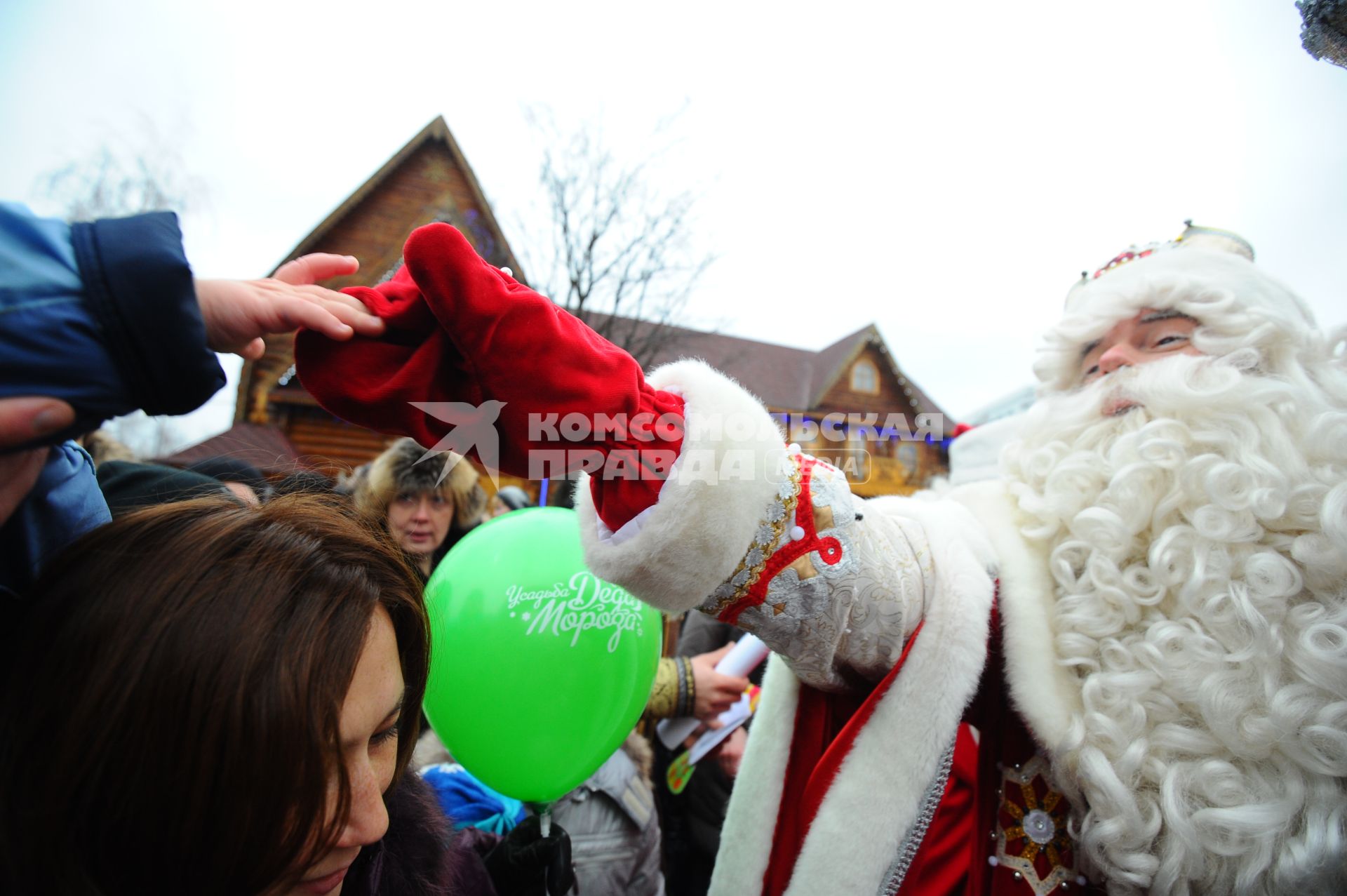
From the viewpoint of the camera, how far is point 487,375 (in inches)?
31.9

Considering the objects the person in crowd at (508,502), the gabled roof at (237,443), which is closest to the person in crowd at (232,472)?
the person in crowd at (508,502)

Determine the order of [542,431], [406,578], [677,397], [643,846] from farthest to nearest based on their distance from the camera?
[643,846] → [406,578] → [677,397] → [542,431]

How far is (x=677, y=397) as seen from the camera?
98 centimetres

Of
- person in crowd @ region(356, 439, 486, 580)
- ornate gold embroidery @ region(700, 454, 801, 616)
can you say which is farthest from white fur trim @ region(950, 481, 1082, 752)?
person in crowd @ region(356, 439, 486, 580)

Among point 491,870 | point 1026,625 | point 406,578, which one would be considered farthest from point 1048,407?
point 491,870

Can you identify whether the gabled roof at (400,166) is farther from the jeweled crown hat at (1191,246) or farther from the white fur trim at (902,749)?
the white fur trim at (902,749)

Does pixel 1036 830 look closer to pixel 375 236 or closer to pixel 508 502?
pixel 508 502

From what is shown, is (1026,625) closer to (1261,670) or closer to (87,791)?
(1261,670)

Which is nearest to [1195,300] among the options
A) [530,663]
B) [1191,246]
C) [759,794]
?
[1191,246]

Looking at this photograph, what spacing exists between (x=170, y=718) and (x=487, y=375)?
1.78 feet

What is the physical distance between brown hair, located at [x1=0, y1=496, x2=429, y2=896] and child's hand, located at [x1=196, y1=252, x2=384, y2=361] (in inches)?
12.0

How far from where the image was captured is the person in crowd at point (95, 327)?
516 millimetres

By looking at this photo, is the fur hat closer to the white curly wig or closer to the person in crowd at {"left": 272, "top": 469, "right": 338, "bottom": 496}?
the person in crowd at {"left": 272, "top": 469, "right": 338, "bottom": 496}

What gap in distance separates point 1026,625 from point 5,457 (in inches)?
57.2
